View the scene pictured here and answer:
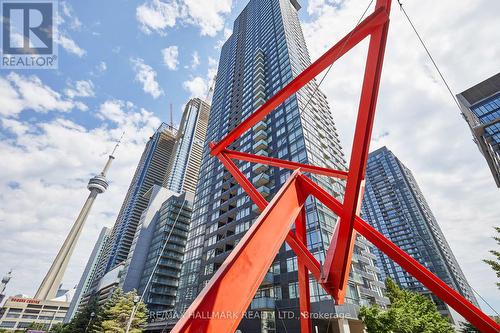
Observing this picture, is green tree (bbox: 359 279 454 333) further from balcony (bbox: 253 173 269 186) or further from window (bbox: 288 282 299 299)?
balcony (bbox: 253 173 269 186)

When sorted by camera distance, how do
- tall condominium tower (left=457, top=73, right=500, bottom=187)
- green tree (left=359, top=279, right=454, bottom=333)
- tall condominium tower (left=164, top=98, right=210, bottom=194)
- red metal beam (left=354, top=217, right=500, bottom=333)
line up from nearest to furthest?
red metal beam (left=354, top=217, right=500, bottom=333) < green tree (left=359, top=279, right=454, bottom=333) < tall condominium tower (left=457, top=73, right=500, bottom=187) < tall condominium tower (left=164, top=98, right=210, bottom=194)

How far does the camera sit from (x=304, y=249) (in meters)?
6.15

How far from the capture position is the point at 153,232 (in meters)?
75.7

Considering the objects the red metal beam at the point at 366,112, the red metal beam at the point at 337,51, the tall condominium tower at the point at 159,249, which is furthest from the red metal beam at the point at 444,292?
the tall condominium tower at the point at 159,249

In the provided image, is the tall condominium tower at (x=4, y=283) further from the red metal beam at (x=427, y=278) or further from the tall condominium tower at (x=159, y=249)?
the red metal beam at (x=427, y=278)

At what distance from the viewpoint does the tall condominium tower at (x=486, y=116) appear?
159 ft

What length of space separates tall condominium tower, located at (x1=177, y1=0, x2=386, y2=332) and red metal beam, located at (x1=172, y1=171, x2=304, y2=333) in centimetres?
1103

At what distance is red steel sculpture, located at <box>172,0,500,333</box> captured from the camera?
8.89 ft

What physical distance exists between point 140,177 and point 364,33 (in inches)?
6361

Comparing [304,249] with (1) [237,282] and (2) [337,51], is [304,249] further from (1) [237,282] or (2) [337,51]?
(2) [337,51]

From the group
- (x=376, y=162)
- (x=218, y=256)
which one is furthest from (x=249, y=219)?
(x=376, y=162)

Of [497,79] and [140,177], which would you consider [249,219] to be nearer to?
[497,79]

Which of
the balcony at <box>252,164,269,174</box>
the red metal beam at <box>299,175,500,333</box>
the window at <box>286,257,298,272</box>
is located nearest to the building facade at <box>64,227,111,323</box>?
the balcony at <box>252,164,269,174</box>

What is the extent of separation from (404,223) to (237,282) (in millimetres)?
139033
